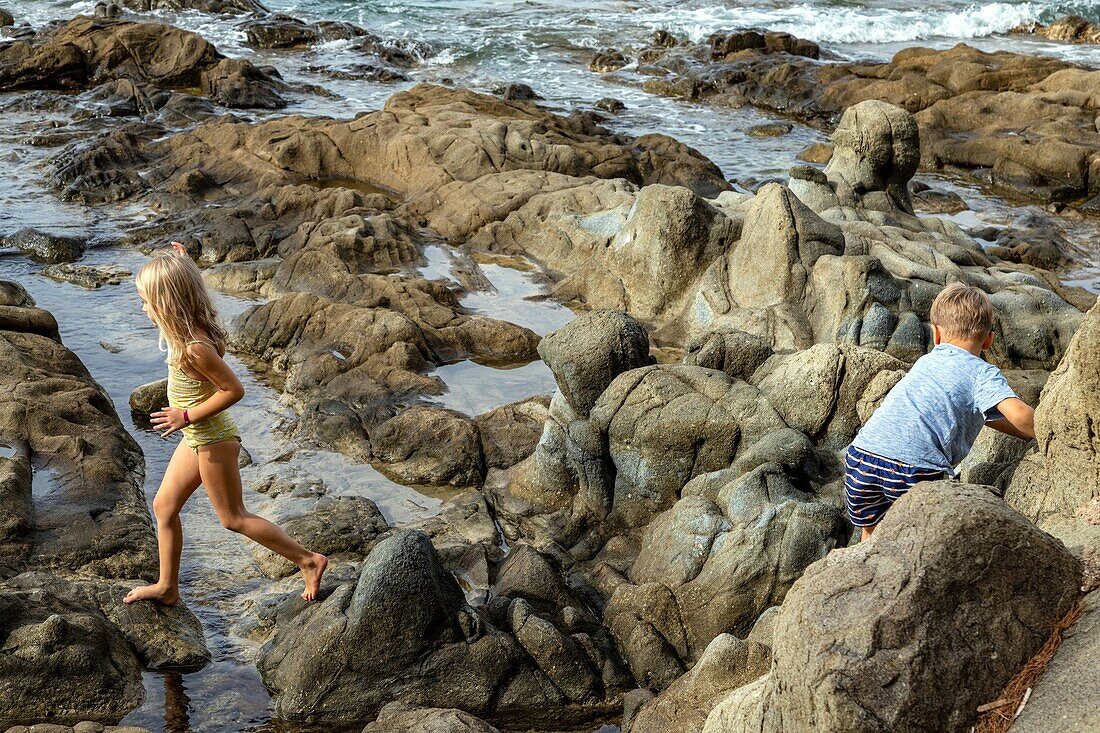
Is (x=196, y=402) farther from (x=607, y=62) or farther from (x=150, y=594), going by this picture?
(x=607, y=62)

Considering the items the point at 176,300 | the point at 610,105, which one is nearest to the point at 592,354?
the point at 176,300

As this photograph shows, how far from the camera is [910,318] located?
31.7 feet

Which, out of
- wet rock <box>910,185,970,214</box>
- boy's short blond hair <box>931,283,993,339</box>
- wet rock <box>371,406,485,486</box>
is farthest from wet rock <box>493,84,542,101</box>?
boy's short blond hair <box>931,283,993,339</box>

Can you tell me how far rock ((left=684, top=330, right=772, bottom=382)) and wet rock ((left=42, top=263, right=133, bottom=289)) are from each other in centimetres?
790

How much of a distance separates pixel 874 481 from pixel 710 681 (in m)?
1.19

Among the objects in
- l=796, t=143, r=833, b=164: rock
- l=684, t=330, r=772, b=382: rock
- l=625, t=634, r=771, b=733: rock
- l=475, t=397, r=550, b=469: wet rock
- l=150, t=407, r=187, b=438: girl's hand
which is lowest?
l=796, t=143, r=833, b=164: rock

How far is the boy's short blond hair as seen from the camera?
5148 mm

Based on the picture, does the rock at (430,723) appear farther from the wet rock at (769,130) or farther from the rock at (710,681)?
the wet rock at (769,130)

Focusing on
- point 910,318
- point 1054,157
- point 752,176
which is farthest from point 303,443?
point 1054,157

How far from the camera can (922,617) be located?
3600 millimetres

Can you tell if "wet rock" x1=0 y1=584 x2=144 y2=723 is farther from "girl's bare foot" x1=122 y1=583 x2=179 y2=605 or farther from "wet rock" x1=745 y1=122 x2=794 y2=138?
"wet rock" x1=745 y1=122 x2=794 y2=138

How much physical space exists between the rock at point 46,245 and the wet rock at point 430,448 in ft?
22.2

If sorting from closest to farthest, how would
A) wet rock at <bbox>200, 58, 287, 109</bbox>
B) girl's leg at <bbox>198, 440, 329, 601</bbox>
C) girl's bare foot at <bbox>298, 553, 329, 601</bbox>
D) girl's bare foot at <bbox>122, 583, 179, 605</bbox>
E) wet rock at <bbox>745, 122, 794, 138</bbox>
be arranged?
girl's leg at <bbox>198, 440, 329, 601</bbox>, girl's bare foot at <bbox>122, 583, 179, 605</bbox>, girl's bare foot at <bbox>298, 553, 329, 601</bbox>, wet rock at <bbox>745, 122, 794, 138</bbox>, wet rock at <bbox>200, 58, 287, 109</bbox>

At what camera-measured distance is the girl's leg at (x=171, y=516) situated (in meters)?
5.77
